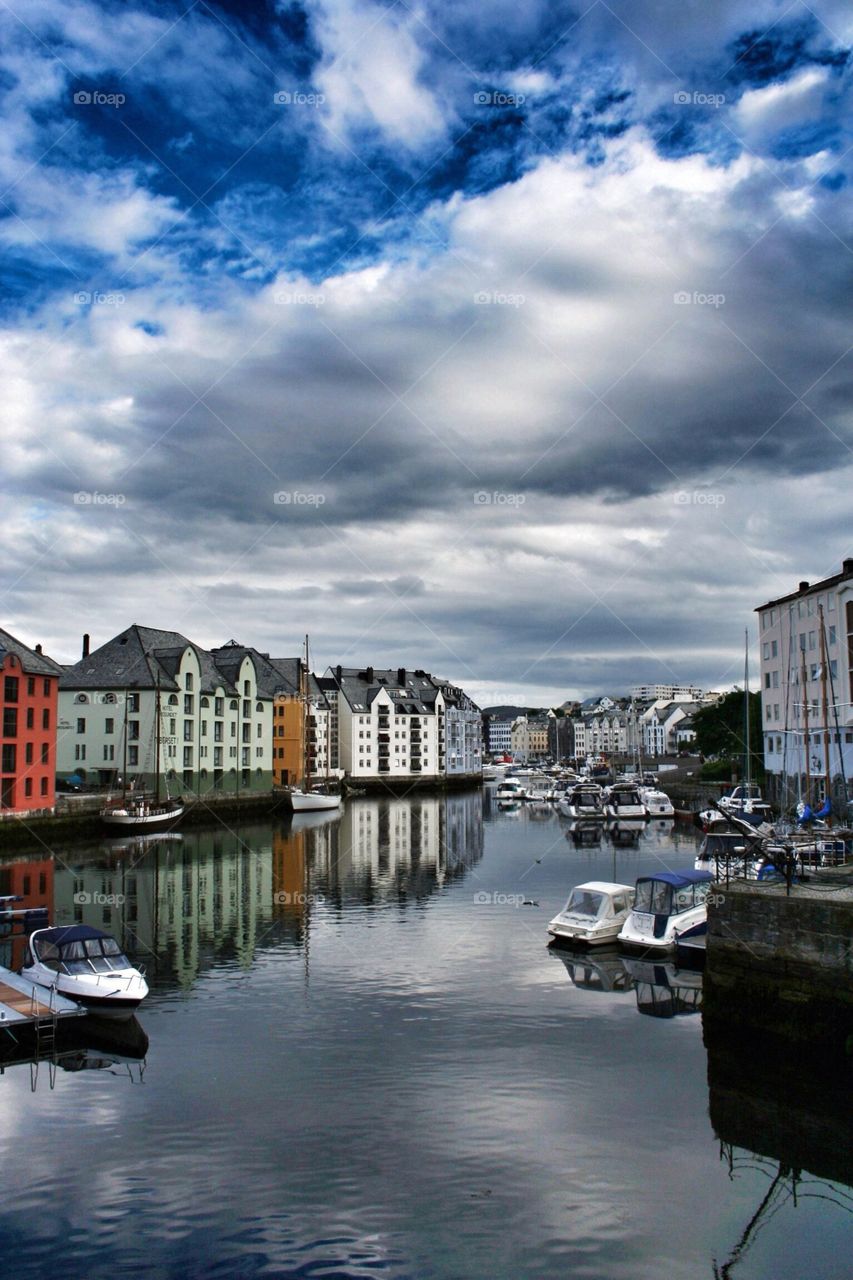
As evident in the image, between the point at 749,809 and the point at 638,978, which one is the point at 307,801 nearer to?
the point at 749,809

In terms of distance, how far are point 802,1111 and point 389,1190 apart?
8.12 metres

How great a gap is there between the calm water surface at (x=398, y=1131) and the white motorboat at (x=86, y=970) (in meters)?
0.84

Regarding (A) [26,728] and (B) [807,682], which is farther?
(B) [807,682]

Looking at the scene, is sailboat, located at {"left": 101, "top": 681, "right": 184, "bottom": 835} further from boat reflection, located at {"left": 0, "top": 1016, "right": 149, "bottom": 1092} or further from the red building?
boat reflection, located at {"left": 0, "top": 1016, "right": 149, "bottom": 1092}

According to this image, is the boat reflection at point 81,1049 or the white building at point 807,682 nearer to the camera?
the boat reflection at point 81,1049

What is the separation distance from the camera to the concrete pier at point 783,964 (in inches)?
802

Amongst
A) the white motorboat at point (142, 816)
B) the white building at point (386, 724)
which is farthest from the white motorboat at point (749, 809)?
the white building at point (386, 724)

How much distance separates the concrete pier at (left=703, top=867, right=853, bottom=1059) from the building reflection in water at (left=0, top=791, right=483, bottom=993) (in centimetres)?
1486

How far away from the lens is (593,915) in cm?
3256

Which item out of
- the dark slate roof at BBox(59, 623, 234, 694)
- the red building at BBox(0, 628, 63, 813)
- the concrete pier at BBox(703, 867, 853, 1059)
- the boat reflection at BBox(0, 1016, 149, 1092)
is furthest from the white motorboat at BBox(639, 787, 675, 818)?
the boat reflection at BBox(0, 1016, 149, 1092)

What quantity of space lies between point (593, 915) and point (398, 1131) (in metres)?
16.9

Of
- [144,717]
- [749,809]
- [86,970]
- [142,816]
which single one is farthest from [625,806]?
[86,970]

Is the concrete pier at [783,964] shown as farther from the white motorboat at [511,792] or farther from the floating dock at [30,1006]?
the white motorboat at [511,792]

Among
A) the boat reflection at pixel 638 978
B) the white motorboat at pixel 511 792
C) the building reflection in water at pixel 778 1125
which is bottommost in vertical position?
the white motorboat at pixel 511 792
